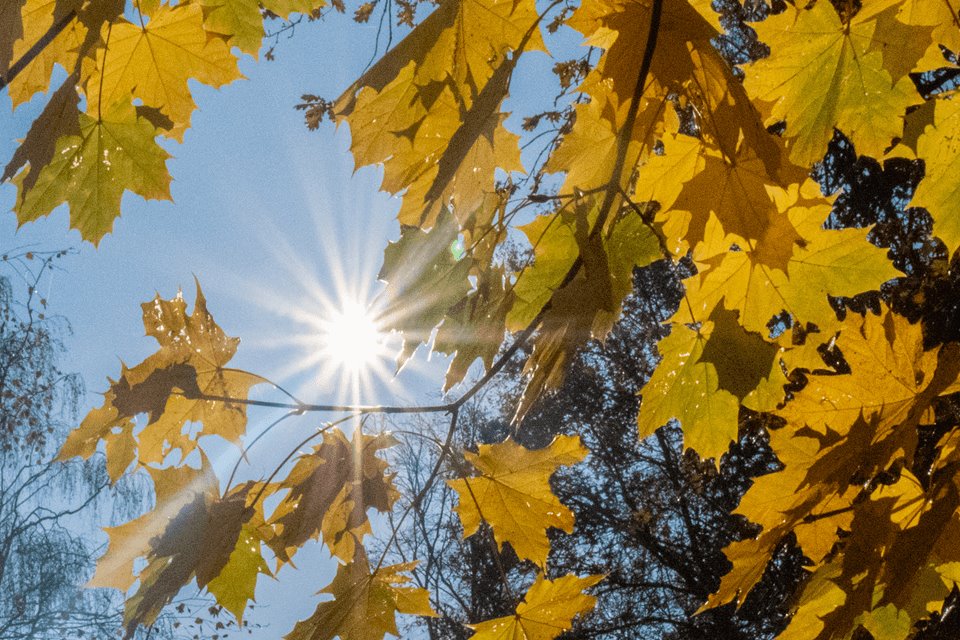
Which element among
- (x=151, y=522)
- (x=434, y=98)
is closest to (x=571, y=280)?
(x=434, y=98)

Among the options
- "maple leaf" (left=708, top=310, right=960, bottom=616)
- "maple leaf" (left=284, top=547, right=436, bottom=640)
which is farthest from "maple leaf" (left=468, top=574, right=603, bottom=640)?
"maple leaf" (left=708, top=310, right=960, bottom=616)

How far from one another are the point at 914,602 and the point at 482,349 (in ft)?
3.96

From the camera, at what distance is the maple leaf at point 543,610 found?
5.56ft

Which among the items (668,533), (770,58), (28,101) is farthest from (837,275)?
(668,533)

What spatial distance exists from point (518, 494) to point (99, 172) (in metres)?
1.12

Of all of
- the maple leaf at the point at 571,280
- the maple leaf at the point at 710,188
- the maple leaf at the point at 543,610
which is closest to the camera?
the maple leaf at the point at 571,280

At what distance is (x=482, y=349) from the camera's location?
1297 millimetres

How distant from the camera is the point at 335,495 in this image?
170 cm

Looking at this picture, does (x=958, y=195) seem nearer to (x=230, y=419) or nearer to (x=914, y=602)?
(x=914, y=602)

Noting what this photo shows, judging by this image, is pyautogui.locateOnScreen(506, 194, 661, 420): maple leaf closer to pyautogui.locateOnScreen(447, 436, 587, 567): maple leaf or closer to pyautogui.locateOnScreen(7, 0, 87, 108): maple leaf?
pyautogui.locateOnScreen(447, 436, 587, 567): maple leaf

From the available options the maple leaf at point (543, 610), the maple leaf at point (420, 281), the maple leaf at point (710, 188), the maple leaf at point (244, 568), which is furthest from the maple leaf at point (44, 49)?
the maple leaf at point (543, 610)

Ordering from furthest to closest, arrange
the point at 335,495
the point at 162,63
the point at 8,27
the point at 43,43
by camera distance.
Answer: the point at 335,495 < the point at 162,63 < the point at 43,43 < the point at 8,27

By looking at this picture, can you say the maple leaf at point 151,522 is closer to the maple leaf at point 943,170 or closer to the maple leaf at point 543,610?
the maple leaf at point 543,610

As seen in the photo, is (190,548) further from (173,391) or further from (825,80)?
(825,80)
